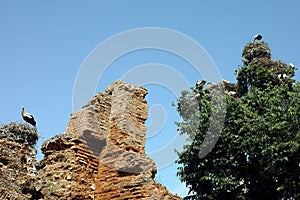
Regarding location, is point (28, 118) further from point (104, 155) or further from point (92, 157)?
point (104, 155)

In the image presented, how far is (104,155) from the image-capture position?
7980 mm

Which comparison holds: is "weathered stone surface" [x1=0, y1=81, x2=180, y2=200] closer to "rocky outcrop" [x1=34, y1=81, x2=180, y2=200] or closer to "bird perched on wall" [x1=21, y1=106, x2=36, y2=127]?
"rocky outcrop" [x1=34, y1=81, x2=180, y2=200]

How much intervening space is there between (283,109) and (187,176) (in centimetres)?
405

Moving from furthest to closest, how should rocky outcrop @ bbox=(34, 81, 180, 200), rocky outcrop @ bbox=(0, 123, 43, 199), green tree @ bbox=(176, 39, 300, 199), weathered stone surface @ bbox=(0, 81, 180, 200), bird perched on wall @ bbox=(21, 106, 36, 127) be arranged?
green tree @ bbox=(176, 39, 300, 199)
bird perched on wall @ bbox=(21, 106, 36, 127)
rocky outcrop @ bbox=(34, 81, 180, 200)
weathered stone surface @ bbox=(0, 81, 180, 200)
rocky outcrop @ bbox=(0, 123, 43, 199)

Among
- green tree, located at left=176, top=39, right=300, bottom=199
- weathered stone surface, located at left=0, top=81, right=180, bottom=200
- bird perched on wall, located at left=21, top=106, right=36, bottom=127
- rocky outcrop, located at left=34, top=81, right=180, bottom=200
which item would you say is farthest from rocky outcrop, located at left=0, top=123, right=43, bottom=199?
green tree, located at left=176, top=39, right=300, bottom=199

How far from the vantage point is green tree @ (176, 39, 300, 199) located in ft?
36.2

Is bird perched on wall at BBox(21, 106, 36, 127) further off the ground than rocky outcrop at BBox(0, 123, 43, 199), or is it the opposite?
bird perched on wall at BBox(21, 106, 36, 127)

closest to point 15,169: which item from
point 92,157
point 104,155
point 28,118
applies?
point 92,157

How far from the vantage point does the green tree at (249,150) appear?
11031mm

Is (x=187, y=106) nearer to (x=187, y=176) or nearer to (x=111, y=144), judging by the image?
(x=187, y=176)

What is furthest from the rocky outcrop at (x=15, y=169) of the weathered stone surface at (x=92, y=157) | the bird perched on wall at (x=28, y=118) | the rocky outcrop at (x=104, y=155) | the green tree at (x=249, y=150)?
the green tree at (x=249, y=150)

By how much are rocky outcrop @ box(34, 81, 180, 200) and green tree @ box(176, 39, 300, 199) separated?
463cm

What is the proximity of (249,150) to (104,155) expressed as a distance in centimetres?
627

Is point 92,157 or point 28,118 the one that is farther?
point 28,118
